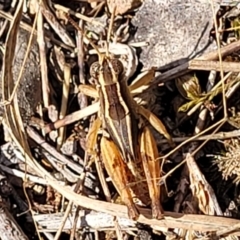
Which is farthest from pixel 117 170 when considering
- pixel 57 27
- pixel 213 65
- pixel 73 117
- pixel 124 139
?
pixel 57 27

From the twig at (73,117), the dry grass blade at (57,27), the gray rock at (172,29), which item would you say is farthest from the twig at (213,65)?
the dry grass blade at (57,27)

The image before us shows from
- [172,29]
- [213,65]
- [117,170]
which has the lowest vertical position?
[117,170]

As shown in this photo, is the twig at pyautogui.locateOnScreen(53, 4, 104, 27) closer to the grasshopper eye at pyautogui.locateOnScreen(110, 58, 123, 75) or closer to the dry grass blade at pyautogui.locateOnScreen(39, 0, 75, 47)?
the dry grass blade at pyautogui.locateOnScreen(39, 0, 75, 47)

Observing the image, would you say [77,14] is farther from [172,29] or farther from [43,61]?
[172,29]

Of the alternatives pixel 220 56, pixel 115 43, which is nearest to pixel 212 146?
pixel 220 56

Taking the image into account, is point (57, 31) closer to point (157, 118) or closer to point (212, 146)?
point (157, 118)

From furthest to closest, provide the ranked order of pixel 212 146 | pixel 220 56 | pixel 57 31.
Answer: pixel 57 31 < pixel 212 146 < pixel 220 56
